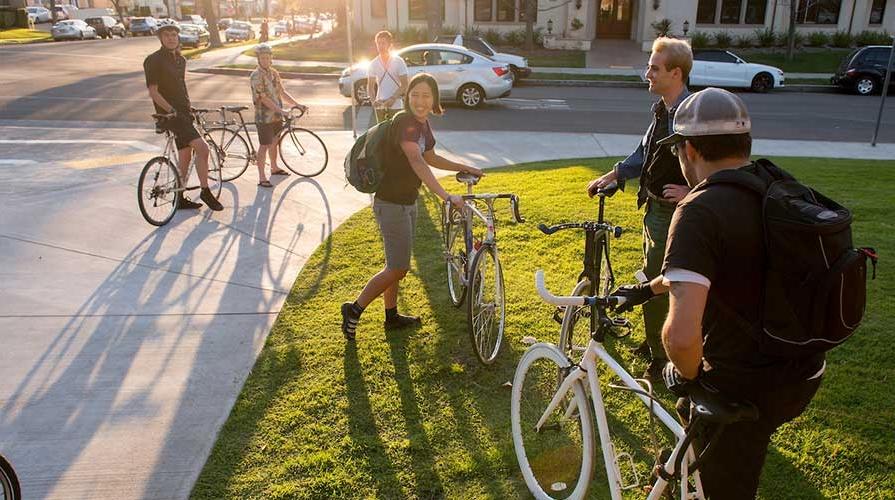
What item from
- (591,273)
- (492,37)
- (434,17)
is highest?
(434,17)

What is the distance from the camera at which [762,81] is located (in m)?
20.8

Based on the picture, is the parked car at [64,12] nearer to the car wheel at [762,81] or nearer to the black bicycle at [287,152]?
the car wheel at [762,81]

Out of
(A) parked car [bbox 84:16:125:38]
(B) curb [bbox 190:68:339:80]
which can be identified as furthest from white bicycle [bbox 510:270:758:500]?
(A) parked car [bbox 84:16:125:38]

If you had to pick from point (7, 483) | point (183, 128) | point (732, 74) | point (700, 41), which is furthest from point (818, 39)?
point (7, 483)

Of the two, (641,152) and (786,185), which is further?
(641,152)

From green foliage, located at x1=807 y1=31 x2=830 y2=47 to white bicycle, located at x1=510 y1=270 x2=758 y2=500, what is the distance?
3279 cm

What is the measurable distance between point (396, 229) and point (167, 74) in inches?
149

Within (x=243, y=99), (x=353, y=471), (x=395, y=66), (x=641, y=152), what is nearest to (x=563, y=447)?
(x=353, y=471)

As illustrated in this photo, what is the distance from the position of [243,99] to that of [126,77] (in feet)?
22.1

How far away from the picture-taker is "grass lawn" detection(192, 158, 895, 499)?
330 cm

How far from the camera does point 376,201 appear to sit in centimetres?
448

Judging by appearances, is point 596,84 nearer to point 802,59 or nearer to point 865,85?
point 865,85

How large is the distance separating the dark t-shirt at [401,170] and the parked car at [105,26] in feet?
172

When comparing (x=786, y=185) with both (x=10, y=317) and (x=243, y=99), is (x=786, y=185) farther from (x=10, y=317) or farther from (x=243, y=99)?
Answer: (x=243, y=99)
